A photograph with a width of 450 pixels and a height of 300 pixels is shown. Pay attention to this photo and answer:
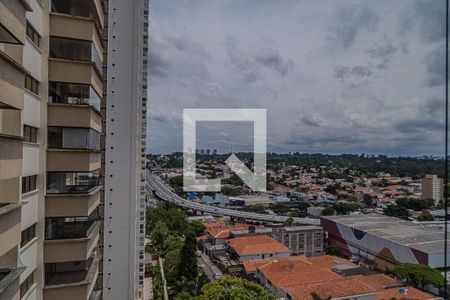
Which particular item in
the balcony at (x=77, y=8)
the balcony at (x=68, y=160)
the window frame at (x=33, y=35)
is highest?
the balcony at (x=77, y=8)

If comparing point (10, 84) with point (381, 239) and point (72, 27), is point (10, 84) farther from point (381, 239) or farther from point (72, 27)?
point (381, 239)

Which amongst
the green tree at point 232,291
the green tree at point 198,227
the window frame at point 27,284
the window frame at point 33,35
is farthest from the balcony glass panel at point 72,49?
the green tree at point 198,227

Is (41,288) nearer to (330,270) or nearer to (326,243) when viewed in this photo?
(330,270)

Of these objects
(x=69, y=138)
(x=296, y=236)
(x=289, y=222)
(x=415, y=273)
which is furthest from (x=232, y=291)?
(x=289, y=222)

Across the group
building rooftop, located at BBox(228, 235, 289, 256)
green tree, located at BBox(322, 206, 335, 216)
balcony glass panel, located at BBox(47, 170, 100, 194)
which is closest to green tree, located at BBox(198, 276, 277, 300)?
balcony glass panel, located at BBox(47, 170, 100, 194)

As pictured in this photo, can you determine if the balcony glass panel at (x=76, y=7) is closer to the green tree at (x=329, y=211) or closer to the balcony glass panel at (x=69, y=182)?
the balcony glass panel at (x=69, y=182)
